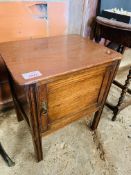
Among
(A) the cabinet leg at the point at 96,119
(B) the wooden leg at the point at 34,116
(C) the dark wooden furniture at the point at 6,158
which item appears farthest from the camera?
(A) the cabinet leg at the point at 96,119

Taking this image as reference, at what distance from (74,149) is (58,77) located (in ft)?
2.32

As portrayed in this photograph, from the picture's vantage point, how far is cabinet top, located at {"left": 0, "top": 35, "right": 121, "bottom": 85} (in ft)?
2.16

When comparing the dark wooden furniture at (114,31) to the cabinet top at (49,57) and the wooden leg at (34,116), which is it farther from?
the wooden leg at (34,116)

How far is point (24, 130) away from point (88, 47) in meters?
0.83

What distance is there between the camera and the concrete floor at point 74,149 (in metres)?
1.04

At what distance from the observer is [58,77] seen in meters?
0.68

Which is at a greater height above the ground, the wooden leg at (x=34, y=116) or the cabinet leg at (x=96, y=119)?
the wooden leg at (x=34, y=116)

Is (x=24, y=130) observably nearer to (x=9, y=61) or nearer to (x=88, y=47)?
(x=9, y=61)

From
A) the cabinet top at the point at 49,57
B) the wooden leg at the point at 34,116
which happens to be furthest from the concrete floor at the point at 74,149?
the cabinet top at the point at 49,57

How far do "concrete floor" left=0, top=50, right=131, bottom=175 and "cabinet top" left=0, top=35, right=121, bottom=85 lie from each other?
70 cm

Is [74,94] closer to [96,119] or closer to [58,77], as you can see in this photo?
[58,77]

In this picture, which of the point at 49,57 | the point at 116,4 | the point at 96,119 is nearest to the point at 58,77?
the point at 49,57

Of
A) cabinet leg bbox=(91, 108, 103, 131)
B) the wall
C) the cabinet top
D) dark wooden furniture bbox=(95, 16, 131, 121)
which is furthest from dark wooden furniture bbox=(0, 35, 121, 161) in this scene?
the wall

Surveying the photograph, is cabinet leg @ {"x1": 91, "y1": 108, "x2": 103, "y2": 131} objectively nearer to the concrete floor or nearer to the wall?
the concrete floor
